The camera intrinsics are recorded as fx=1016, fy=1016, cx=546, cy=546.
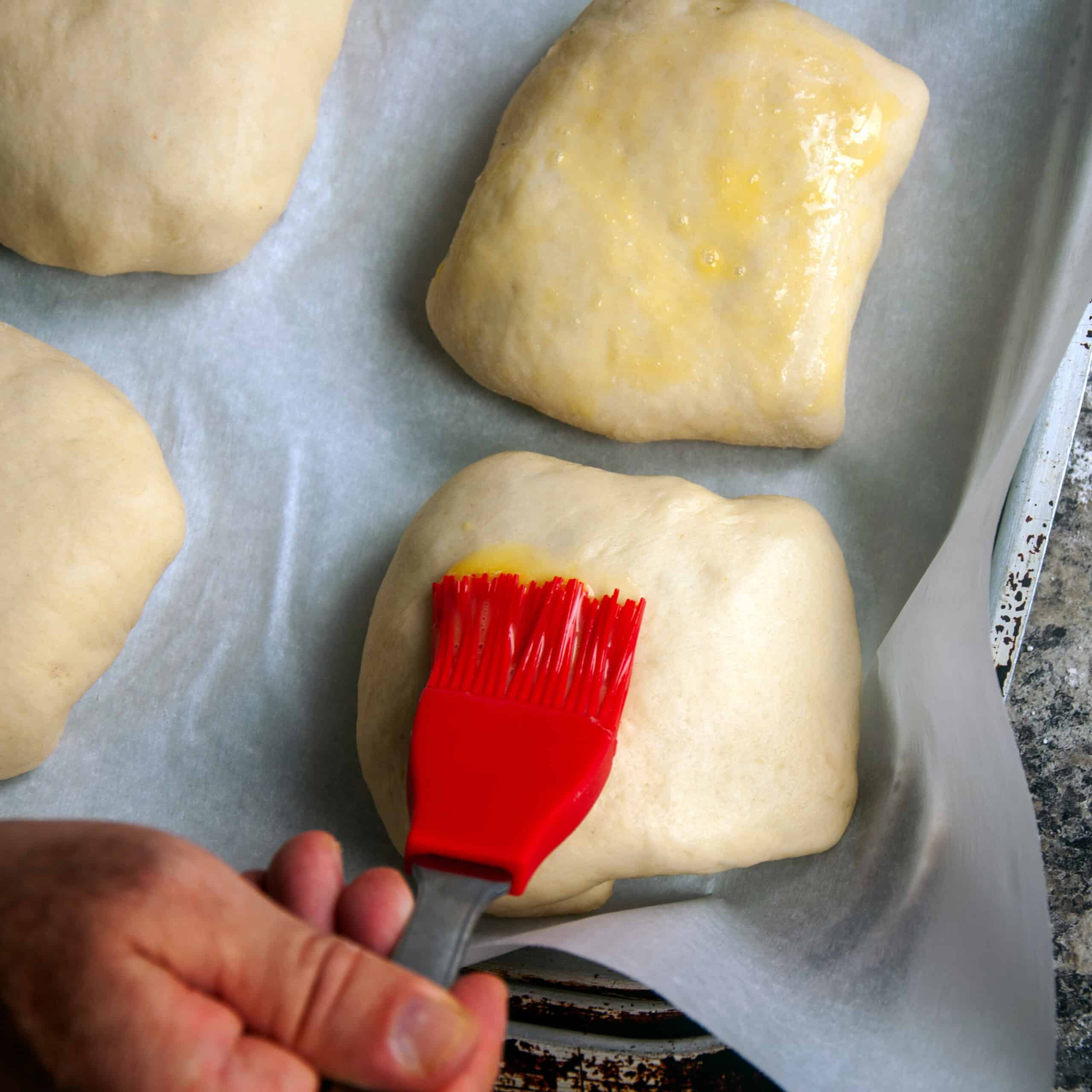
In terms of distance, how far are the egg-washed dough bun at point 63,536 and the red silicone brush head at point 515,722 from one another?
354 millimetres

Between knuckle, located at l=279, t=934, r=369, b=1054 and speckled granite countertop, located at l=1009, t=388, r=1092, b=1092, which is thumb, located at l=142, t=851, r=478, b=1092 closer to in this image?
knuckle, located at l=279, t=934, r=369, b=1054

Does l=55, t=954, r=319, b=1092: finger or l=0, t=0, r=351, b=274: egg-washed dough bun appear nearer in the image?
l=55, t=954, r=319, b=1092: finger

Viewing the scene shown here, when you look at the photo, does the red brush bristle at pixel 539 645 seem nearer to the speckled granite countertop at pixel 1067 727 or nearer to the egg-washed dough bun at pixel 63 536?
the egg-washed dough bun at pixel 63 536

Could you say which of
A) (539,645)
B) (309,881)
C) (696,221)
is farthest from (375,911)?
(696,221)

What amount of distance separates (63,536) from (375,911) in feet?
1.86

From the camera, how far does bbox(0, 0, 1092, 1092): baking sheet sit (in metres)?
0.97

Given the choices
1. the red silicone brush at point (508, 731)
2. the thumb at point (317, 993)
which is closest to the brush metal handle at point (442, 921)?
the red silicone brush at point (508, 731)

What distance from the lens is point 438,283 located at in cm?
115

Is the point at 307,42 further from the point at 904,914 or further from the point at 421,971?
the point at 904,914

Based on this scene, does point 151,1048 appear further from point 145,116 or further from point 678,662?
point 145,116

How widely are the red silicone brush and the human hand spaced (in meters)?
0.19

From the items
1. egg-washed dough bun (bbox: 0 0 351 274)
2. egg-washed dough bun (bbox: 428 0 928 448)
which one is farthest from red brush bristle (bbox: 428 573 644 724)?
egg-washed dough bun (bbox: 0 0 351 274)

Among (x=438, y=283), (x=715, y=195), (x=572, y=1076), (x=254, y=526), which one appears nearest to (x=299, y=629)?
(x=254, y=526)

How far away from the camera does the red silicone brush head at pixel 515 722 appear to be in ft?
2.67
